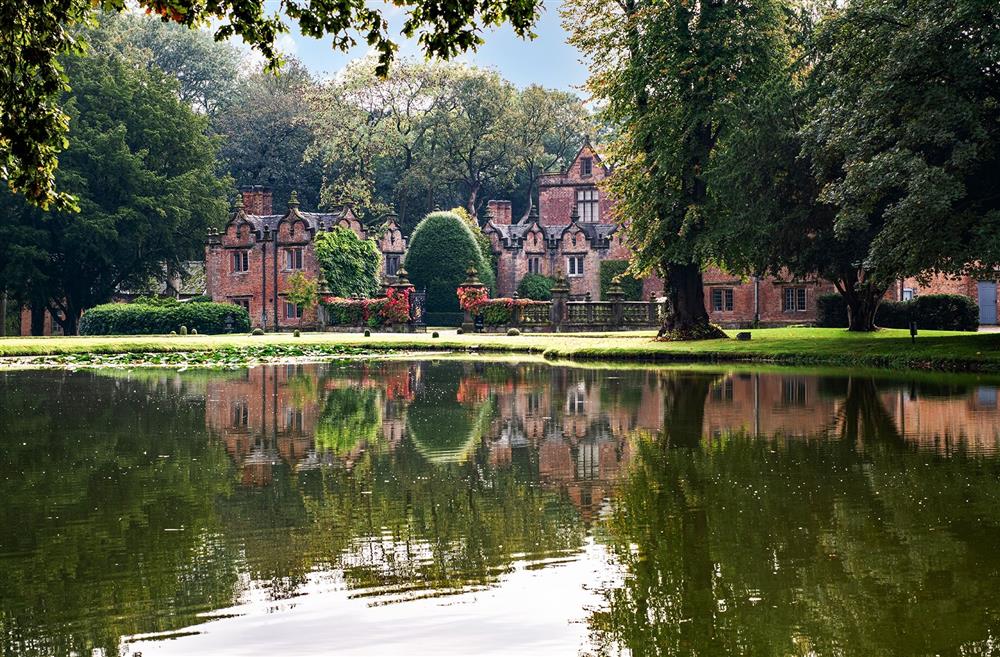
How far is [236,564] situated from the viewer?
8820mm

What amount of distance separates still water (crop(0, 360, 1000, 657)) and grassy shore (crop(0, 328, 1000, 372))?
40.6 feet

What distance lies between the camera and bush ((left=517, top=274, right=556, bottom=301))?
78.5 metres

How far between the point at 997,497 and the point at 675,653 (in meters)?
5.90

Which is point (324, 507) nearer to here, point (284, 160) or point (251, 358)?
point (251, 358)

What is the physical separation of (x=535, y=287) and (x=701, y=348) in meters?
41.4

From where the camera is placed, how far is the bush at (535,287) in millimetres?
78500

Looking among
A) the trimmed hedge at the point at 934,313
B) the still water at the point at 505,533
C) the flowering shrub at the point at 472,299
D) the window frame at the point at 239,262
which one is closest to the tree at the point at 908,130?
the still water at the point at 505,533

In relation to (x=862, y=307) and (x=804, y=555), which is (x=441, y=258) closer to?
(x=862, y=307)

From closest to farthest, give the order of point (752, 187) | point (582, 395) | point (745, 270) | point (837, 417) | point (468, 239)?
point (837, 417)
point (582, 395)
point (752, 187)
point (745, 270)
point (468, 239)

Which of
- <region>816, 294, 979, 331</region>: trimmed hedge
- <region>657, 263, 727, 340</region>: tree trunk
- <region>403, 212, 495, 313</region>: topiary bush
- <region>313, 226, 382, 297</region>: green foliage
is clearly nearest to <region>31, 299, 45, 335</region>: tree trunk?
<region>313, 226, 382, 297</region>: green foliage

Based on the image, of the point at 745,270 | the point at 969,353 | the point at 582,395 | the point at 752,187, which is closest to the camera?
the point at 582,395

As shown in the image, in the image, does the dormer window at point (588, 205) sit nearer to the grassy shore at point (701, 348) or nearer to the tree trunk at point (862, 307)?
the grassy shore at point (701, 348)

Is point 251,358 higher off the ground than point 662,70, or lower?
lower

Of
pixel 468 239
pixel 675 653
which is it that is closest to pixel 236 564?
pixel 675 653
